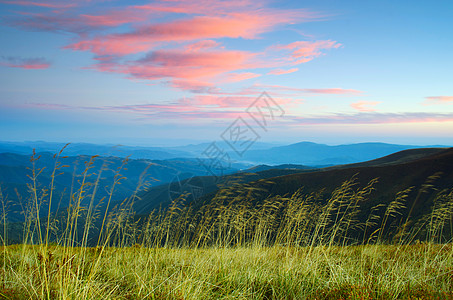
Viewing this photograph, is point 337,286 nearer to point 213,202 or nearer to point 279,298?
point 279,298

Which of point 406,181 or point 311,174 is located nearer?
point 406,181

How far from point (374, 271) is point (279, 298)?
78.0 inches

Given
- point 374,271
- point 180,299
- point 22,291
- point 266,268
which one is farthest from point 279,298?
point 22,291

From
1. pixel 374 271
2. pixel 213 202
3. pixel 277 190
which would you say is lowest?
pixel 277 190

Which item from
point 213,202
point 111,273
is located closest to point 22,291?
point 111,273

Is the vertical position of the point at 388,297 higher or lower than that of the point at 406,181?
higher

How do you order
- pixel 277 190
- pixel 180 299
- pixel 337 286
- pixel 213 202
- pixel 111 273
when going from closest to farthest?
pixel 180 299 < pixel 337 286 < pixel 111 273 < pixel 213 202 < pixel 277 190

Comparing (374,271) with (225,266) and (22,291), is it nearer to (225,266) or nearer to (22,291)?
(225,266)

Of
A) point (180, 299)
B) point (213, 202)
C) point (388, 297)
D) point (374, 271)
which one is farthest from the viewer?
point (213, 202)

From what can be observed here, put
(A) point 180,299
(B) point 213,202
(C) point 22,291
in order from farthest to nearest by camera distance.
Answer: (B) point 213,202, (C) point 22,291, (A) point 180,299

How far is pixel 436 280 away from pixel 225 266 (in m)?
3.16

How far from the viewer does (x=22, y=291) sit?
125 inches

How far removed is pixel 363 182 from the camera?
207ft

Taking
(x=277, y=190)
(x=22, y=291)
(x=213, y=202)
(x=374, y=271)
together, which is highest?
(x=213, y=202)
